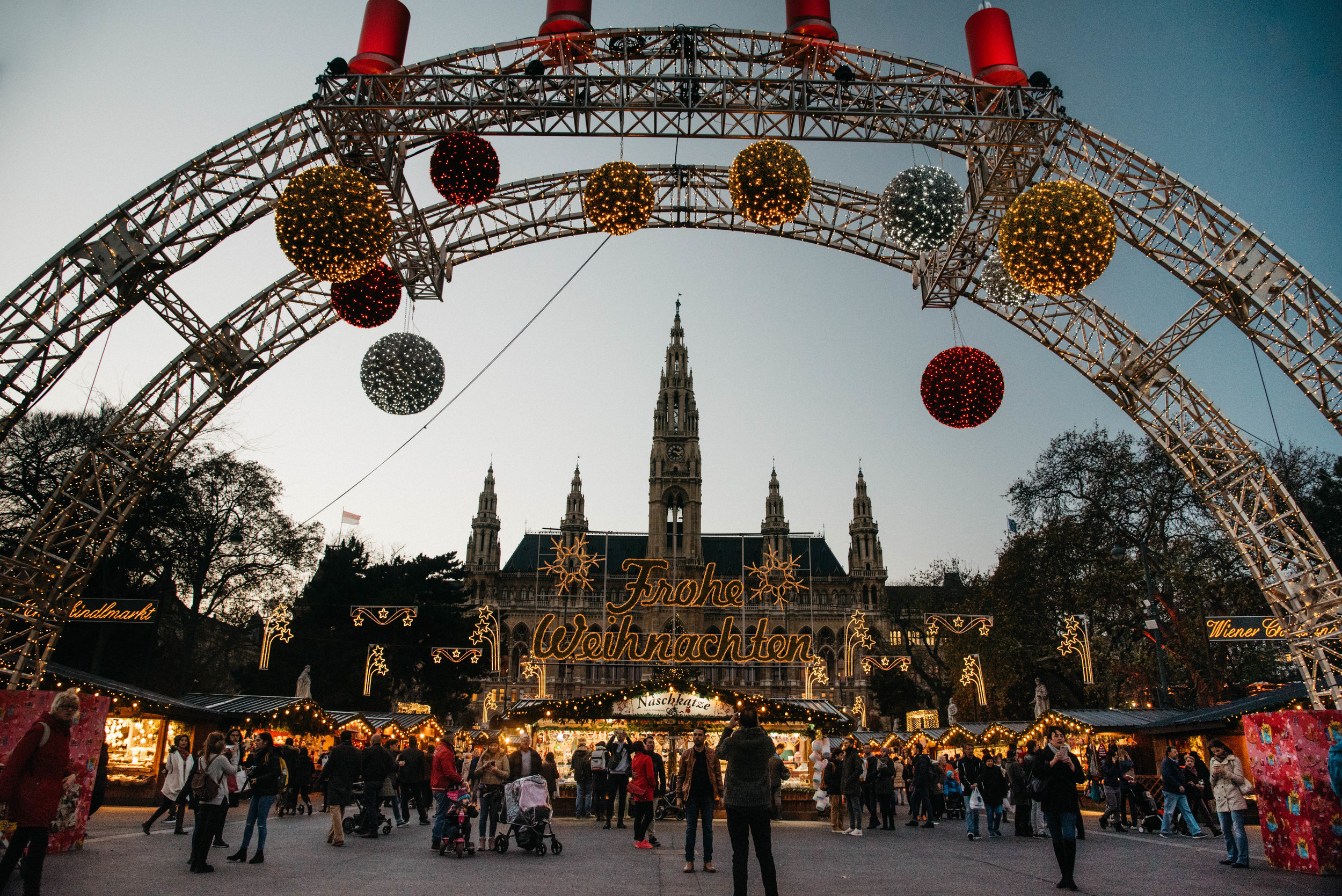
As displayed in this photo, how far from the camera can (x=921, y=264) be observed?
→ 578 inches

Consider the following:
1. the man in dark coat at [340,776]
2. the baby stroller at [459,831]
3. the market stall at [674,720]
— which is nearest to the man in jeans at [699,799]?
the baby stroller at [459,831]

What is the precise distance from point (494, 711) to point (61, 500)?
31099mm

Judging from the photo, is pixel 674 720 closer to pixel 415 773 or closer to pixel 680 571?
pixel 415 773

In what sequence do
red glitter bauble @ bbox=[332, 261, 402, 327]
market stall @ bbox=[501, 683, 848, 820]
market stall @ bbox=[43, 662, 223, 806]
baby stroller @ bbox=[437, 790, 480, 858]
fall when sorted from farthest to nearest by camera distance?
1. market stall @ bbox=[501, 683, 848, 820]
2. market stall @ bbox=[43, 662, 223, 806]
3. red glitter bauble @ bbox=[332, 261, 402, 327]
4. baby stroller @ bbox=[437, 790, 480, 858]

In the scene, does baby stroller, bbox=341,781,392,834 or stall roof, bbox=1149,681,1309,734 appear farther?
stall roof, bbox=1149,681,1309,734

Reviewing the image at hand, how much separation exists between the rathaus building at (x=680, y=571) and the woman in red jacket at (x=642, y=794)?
5294 cm

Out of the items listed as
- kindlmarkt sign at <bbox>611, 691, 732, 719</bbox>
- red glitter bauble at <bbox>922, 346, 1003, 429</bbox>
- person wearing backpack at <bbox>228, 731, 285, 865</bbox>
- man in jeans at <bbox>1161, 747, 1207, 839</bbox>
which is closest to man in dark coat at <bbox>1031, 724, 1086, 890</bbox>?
red glitter bauble at <bbox>922, 346, 1003, 429</bbox>

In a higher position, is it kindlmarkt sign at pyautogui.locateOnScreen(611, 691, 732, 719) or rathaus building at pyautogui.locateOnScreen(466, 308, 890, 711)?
rathaus building at pyautogui.locateOnScreen(466, 308, 890, 711)

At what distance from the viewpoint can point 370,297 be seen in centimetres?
1157

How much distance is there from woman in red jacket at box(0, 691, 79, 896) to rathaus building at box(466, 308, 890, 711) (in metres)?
58.6

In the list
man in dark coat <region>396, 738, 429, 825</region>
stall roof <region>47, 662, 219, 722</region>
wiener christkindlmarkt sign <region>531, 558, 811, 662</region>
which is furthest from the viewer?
wiener christkindlmarkt sign <region>531, 558, 811, 662</region>

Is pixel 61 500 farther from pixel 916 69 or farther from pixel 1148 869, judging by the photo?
pixel 1148 869

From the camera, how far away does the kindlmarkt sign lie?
1855 cm

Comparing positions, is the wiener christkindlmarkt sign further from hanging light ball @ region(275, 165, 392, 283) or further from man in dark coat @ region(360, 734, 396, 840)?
hanging light ball @ region(275, 165, 392, 283)
